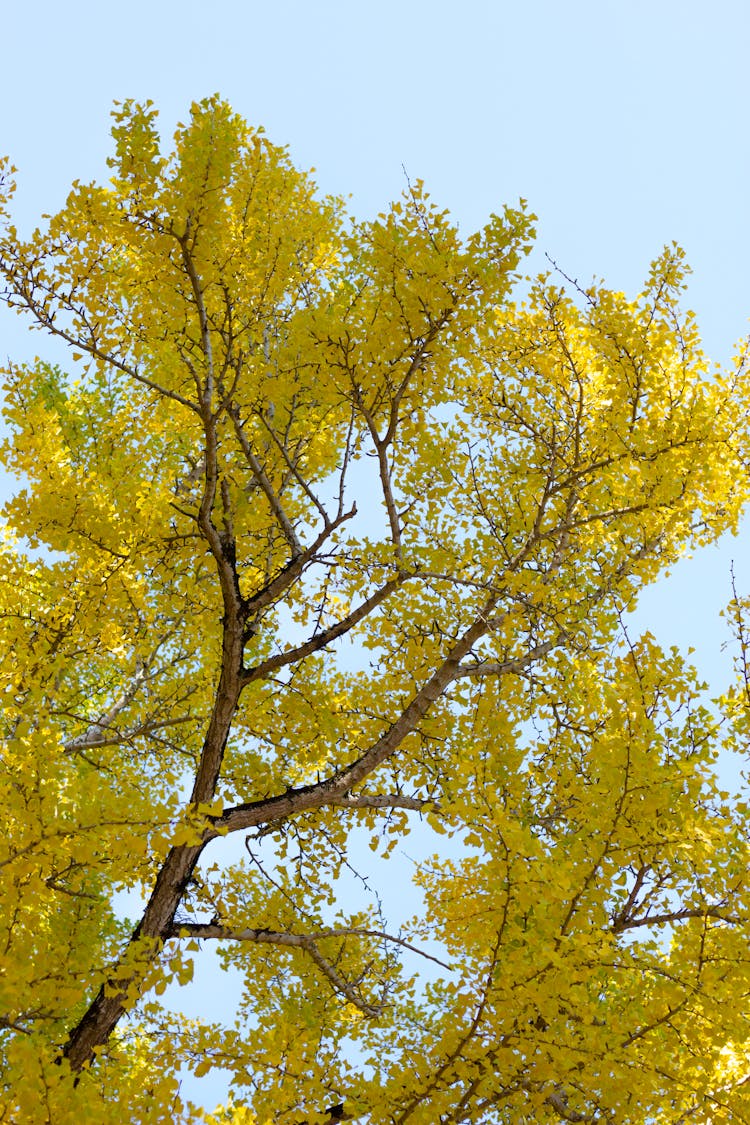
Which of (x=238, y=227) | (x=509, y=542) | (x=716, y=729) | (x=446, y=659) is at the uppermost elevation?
(x=238, y=227)

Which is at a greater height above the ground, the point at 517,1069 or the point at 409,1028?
the point at 409,1028

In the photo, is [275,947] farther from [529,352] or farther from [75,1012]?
[529,352]

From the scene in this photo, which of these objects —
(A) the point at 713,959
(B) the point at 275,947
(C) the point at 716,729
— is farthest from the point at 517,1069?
(B) the point at 275,947

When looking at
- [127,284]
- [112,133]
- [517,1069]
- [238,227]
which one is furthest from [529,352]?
[517,1069]

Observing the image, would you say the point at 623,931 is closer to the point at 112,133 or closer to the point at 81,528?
the point at 81,528

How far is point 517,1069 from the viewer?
12.9 ft

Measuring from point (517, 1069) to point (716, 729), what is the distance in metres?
2.14

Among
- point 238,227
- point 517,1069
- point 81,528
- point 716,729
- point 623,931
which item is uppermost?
point 238,227

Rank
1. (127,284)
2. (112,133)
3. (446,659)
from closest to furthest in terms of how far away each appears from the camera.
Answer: (112,133) → (127,284) → (446,659)

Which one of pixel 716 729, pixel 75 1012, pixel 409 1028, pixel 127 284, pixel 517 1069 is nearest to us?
pixel 517 1069

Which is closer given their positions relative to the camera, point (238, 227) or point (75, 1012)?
point (238, 227)

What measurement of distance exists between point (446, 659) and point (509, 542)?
955 mm

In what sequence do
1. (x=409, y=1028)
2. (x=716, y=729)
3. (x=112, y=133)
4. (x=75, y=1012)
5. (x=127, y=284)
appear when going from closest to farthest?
1. (x=112, y=133)
2. (x=716, y=729)
3. (x=127, y=284)
4. (x=409, y=1028)
5. (x=75, y=1012)

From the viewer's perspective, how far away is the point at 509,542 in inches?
243
